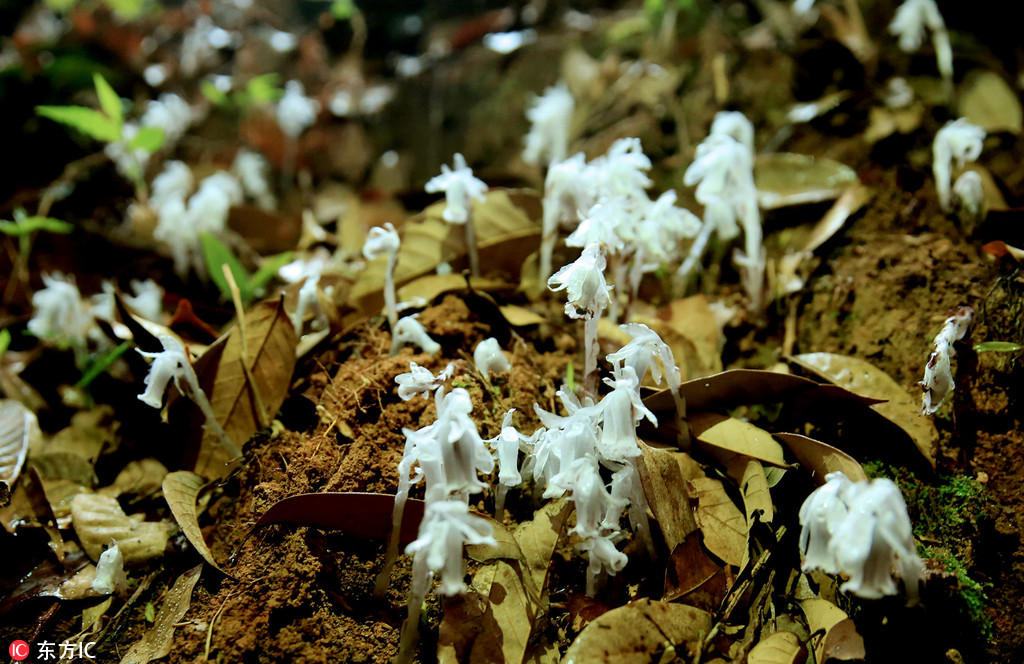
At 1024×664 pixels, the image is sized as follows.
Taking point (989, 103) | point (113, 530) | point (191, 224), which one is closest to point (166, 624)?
point (113, 530)

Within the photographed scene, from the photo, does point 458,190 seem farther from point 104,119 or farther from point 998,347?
point 104,119


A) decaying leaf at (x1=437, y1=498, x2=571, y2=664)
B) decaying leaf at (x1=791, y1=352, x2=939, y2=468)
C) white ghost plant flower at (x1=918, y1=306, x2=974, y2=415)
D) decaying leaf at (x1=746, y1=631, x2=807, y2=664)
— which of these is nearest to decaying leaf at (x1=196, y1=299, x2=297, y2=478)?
decaying leaf at (x1=437, y1=498, x2=571, y2=664)

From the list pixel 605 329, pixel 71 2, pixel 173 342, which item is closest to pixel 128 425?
pixel 173 342

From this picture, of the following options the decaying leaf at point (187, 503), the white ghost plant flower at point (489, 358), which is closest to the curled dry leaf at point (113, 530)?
the decaying leaf at point (187, 503)

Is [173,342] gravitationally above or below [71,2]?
below

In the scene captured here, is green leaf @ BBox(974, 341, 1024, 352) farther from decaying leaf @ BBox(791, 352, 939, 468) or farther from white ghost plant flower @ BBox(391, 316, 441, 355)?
white ghost plant flower @ BBox(391, 316, 441, 355)

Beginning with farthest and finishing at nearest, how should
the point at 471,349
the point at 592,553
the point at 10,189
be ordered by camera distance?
the point at 10,189
the point at 471,349
the point at 592,553

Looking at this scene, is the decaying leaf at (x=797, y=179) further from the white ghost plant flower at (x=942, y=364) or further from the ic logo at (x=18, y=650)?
the ic logo at (x=18, y=650)

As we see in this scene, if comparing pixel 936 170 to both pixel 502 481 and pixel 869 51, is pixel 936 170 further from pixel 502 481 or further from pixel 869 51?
pixel 502 481
